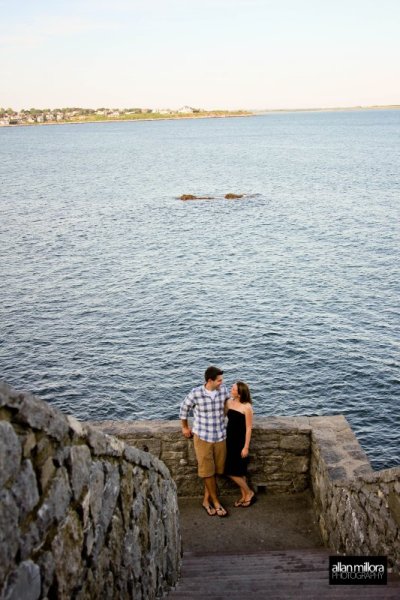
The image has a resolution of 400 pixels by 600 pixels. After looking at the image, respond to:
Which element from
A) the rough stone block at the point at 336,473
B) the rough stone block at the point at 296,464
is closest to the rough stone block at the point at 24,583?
the rough stone block at the point at 336,473

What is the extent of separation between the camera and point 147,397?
21531 mm

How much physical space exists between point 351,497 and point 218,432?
1923 mm

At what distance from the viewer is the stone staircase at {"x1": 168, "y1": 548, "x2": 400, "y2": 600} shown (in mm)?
5258

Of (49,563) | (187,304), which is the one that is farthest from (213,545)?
(187,304)

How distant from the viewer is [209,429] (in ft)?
26.5

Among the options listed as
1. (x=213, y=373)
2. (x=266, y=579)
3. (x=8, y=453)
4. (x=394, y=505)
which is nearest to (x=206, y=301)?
(x=213, y=373)

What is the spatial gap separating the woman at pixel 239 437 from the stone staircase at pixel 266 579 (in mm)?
1316

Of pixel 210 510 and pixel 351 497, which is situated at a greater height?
pixel 351 497

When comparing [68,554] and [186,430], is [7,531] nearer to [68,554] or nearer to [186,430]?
[68,554]

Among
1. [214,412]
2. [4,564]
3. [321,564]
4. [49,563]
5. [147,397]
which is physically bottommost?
[147,397]

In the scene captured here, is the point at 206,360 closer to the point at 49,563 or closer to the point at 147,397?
the point at 147,397

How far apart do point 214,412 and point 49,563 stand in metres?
5.03

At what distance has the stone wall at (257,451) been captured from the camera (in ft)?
28.5

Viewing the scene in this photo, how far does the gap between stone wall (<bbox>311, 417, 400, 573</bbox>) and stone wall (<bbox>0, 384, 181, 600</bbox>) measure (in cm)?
227
